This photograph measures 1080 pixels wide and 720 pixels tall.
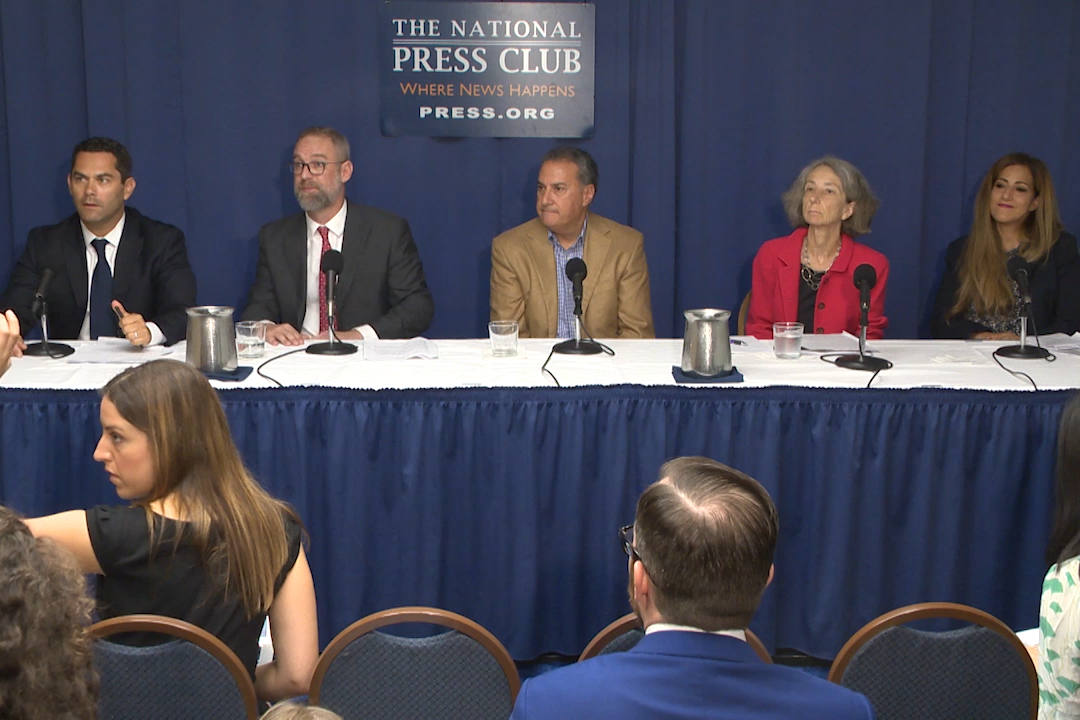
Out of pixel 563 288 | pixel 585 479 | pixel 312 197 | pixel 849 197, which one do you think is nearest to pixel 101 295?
pixel 312 197

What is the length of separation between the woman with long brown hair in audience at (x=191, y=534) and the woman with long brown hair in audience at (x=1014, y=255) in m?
3.02

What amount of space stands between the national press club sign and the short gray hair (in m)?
1.06

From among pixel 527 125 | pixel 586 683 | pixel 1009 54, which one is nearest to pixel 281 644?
pixel 586 683

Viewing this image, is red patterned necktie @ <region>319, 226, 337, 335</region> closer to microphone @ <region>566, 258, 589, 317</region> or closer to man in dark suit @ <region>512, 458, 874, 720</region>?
microphone @ <region>566, 258, 589, 317</region>

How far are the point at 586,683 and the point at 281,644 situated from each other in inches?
31.2

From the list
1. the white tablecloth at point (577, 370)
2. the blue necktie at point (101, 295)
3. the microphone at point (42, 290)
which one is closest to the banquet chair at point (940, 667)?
the white tablecloth at point (577, 370)

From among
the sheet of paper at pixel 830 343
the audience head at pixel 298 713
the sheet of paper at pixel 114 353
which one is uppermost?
the sheet of paper at pixel 830 343

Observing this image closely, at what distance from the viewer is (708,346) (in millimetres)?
3000

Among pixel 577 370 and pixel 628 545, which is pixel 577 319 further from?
pixel 628 545

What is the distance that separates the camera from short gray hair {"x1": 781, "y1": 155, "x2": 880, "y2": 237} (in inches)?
159

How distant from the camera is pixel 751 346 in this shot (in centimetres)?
350

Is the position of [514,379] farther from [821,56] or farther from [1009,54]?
[1009,54]

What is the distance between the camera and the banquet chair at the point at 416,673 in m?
1.67

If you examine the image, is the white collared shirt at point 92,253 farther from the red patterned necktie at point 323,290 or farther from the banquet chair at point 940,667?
the banquet chair at point 940,667
